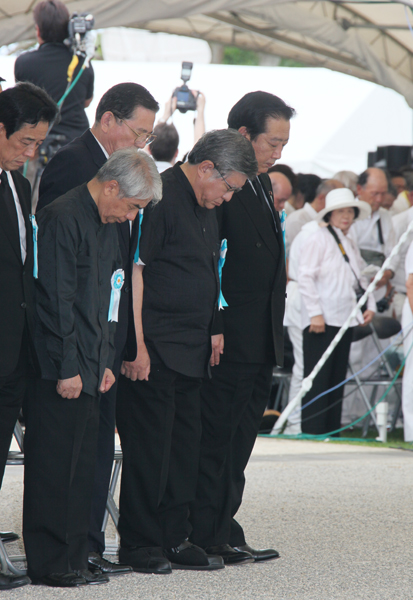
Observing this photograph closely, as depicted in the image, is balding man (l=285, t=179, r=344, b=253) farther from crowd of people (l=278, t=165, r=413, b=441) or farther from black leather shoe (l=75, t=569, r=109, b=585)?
black leather shoe (l=75, t=569, r=109, b=585)

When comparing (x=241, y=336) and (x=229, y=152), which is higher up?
(x=229, y=152)

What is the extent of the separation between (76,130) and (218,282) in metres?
3.22

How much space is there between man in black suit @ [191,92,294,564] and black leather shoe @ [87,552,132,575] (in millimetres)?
378

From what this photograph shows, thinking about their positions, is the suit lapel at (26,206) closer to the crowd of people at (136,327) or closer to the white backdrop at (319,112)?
the crowd of people at (136,327)

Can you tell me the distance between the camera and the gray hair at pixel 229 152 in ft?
11.7

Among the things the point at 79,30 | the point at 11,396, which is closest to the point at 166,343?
the point at 11,396

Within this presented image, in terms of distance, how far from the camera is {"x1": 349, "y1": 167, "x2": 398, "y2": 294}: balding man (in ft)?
27.4

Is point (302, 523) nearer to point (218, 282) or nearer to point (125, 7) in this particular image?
point (218, 282)

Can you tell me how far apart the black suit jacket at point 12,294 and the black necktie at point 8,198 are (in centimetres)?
3

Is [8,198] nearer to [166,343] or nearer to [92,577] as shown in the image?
[166,343]

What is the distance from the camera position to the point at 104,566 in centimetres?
359

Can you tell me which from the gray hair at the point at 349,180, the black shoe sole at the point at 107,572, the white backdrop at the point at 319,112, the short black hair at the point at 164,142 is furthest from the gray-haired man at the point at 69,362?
the white backdrop at the point at 319,112

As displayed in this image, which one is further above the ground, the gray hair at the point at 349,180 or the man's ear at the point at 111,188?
the gray hair at the point at 349,180

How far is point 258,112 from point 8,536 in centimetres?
215
